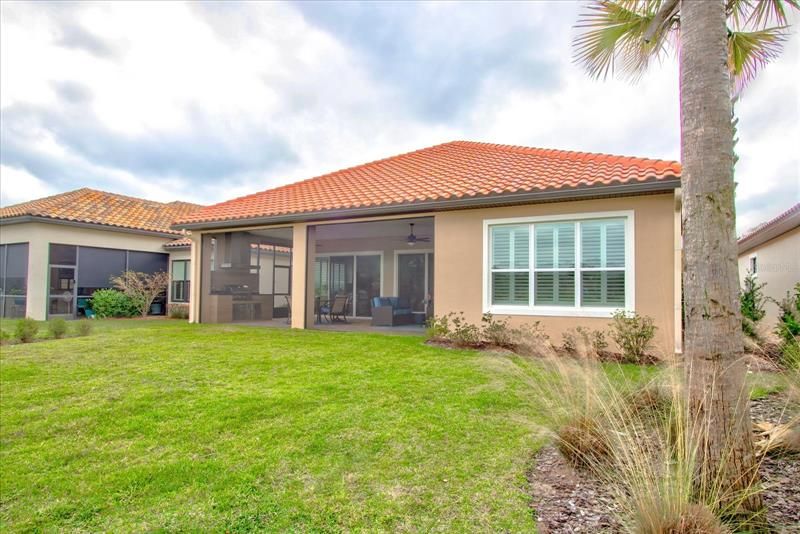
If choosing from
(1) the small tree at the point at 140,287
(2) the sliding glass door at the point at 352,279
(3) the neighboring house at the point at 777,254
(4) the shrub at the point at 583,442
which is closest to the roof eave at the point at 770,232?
(3) the neighboring house at the point at 777,254

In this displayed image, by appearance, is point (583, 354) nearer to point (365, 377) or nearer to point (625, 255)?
point (365, 377)

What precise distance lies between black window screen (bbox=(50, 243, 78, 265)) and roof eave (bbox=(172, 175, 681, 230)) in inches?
275

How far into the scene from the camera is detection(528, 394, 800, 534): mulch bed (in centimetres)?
268

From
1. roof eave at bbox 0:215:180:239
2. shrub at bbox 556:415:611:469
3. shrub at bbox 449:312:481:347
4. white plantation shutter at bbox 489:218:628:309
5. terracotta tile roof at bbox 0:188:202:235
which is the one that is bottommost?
shrub at bbox 556:415:611:469

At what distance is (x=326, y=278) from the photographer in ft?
63.1

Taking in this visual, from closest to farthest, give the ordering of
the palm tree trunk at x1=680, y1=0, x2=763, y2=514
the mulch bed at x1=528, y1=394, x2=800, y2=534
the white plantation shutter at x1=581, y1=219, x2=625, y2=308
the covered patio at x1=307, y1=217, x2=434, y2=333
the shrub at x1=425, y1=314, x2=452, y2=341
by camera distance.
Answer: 1. the palm tree trunk at x1=680, y1=0, x2=763, y2=514
2. the mulch bed at x1=528, y1=394, x2=800, y2=534
3. the white plantation shutter at x1=581, y1=219, x2=625, y2=308
4. the shrub at x1=425, y1=314, x2=452, y2=341
5. the covered patio at x1=307, y1=217, x2=434, y2=333

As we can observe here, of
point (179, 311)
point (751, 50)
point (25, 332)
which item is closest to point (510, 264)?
point (751, 50)

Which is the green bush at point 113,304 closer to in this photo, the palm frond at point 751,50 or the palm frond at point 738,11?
the palm frond at point 751,50

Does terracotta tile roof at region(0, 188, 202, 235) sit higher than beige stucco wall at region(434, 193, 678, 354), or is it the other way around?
terracotta tile roof at region(0, 188, 202, 235)

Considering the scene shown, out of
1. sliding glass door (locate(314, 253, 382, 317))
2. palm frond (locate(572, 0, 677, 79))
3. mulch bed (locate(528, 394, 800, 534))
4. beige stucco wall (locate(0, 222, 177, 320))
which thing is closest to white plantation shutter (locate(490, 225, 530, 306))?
palm frond (locate(572, 0, 677, 79))

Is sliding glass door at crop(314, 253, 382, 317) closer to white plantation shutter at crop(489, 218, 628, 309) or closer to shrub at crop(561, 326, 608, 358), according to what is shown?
white plantation shutter at crop(489, 218, 628, 309)

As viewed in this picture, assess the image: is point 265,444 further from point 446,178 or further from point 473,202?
point 446,178

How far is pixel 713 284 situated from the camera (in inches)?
106

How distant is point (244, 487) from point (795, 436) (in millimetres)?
4369
